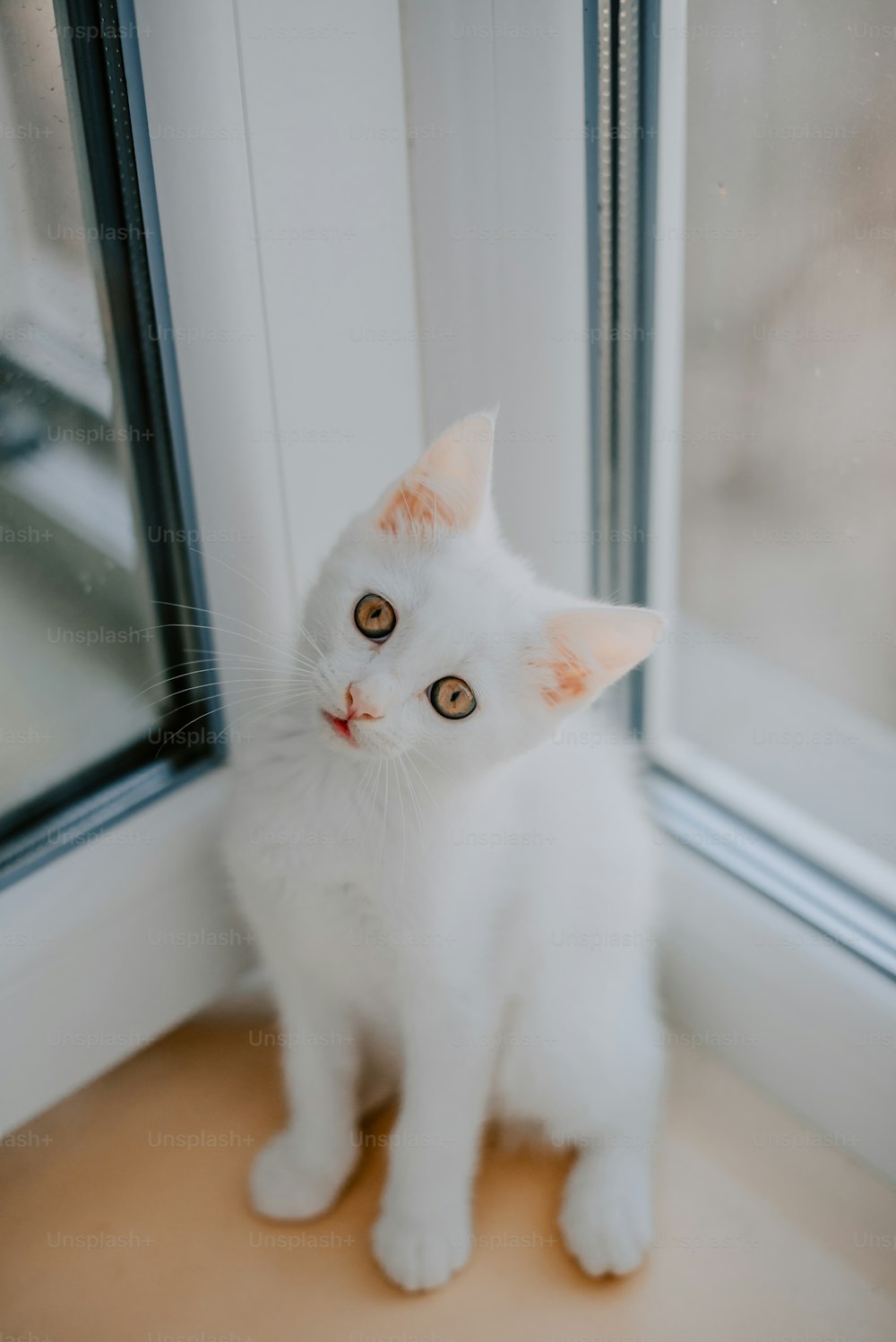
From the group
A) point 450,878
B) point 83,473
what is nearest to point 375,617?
point 450,878

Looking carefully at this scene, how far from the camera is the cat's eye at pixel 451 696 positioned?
2.72 feet

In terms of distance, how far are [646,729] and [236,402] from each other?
57 cm

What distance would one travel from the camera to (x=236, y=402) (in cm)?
100

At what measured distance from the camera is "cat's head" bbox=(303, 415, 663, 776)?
0.81 metres

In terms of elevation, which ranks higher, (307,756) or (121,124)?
(121,124)

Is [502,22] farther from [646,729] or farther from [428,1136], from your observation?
[428,1136]

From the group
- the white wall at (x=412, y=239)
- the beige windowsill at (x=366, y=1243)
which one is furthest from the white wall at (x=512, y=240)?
the beige windowsill at (x=366, y=1243)

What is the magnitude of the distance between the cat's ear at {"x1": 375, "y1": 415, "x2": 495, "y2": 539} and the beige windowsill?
2.00 ft

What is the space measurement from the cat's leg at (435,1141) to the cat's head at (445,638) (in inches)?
8.9

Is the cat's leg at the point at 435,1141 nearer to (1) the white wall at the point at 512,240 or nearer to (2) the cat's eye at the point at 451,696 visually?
(2) the cat's eye at the point at 451,696

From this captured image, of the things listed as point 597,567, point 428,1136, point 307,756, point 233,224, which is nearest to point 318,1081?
point 428,1136

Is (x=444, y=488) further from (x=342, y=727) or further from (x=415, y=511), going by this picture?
(x=342, y=727)

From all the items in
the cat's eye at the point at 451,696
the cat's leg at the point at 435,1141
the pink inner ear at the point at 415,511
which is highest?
the pink inner ear at the point at 415,511

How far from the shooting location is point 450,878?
903 millimetres
